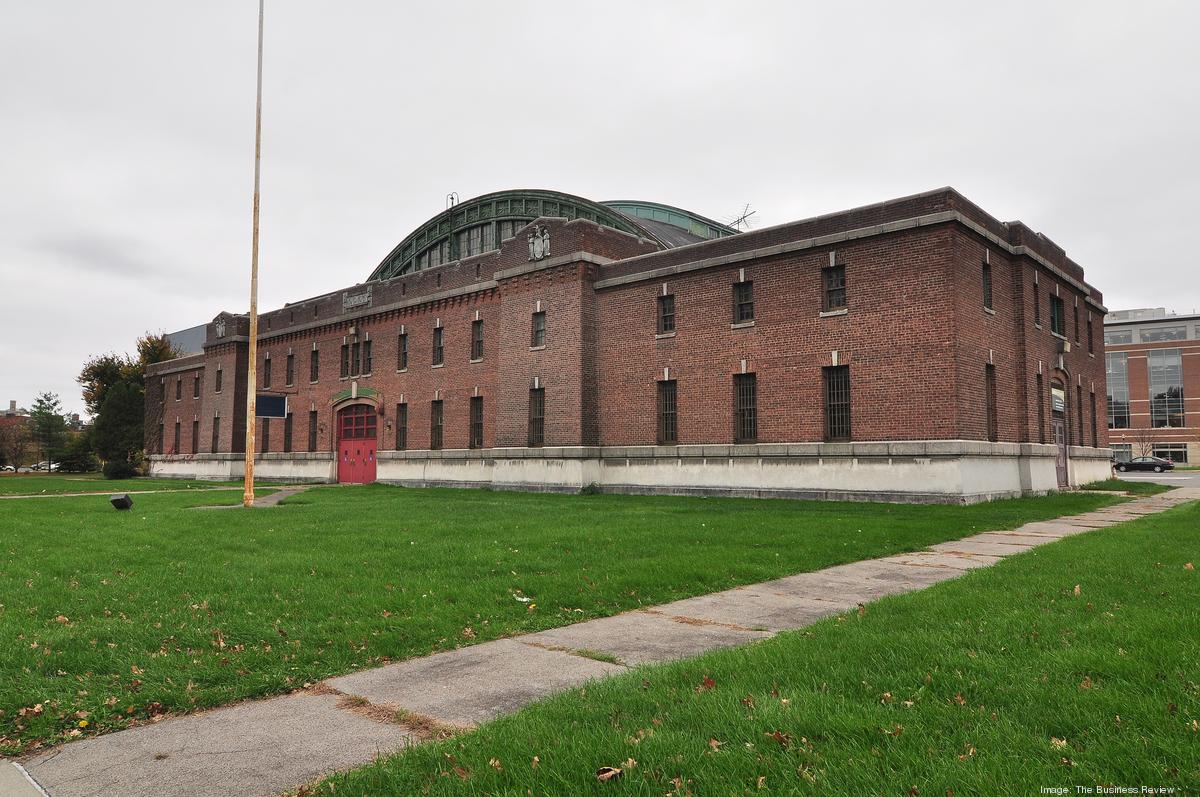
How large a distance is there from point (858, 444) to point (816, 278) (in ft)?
16.2

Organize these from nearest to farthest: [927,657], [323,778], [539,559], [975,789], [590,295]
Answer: [975,789] < [323,778] < [927,657] < [539,559] < [590,295]

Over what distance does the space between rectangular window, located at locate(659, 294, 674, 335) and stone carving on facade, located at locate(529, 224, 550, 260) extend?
518 cm

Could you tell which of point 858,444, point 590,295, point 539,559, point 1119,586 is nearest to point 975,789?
point 1119,586

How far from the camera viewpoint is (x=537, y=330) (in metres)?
29.4

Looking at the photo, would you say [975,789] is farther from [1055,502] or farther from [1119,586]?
[1055,502]

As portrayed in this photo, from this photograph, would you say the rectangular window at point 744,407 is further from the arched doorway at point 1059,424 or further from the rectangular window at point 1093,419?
the rectangular window at point 1093,419

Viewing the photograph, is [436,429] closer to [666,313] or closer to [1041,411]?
[666,313]

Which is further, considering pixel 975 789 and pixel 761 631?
pixel 761 631

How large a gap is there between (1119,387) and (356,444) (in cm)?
8960

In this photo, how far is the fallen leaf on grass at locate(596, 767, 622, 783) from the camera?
3363mm

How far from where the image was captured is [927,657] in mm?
4973

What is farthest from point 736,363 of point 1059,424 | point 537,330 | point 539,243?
point 1059,424

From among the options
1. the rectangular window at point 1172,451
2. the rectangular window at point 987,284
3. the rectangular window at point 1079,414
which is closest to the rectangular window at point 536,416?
the rectangular window at point 987,284

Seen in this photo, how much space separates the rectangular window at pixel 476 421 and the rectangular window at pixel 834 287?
1531 cm
